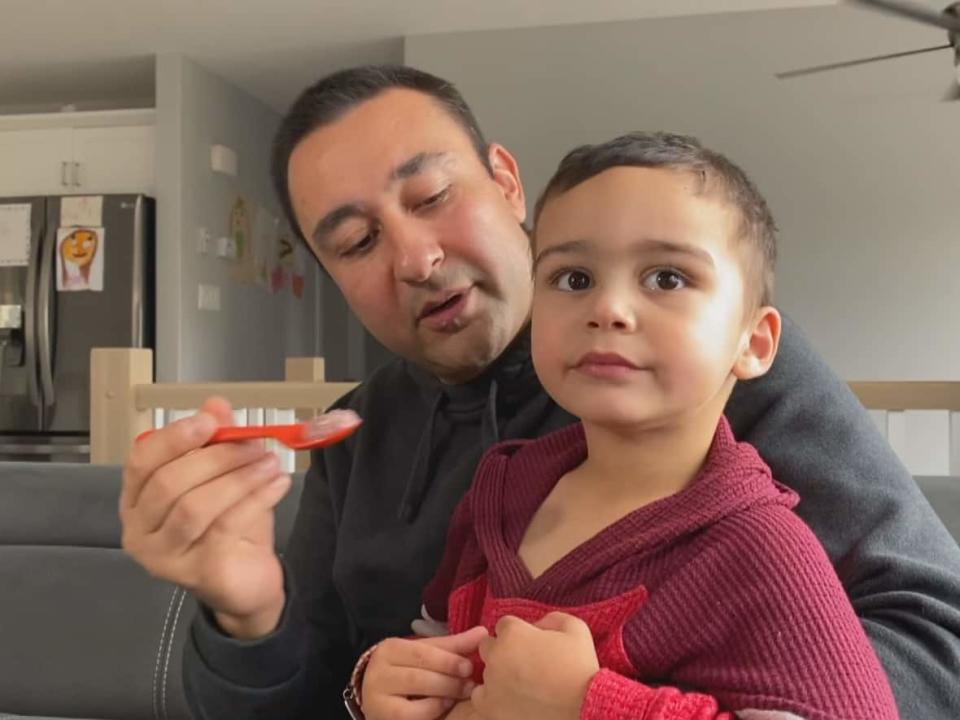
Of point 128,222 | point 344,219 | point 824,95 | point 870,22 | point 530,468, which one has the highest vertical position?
point 870,22

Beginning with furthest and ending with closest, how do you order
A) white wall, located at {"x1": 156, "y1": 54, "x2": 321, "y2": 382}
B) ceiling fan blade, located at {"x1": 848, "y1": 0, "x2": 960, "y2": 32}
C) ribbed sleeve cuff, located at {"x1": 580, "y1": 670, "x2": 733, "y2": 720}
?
white wall, located at {"x1": 156, "y1": 54, "x2": 321, "y2": 382}, ceiling fan blade, located at {"x1": 848, "y1": 0, "x2": 960, "y2": 32}, ribbed sleeve cuff, located at {"x1": 580, "y1": 670, "x2": 733, "y2": 720}

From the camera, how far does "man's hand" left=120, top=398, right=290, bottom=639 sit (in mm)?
720

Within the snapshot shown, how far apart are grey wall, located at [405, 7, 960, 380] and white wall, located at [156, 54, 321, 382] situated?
1.22 m

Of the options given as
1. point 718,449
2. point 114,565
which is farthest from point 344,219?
point 114,565

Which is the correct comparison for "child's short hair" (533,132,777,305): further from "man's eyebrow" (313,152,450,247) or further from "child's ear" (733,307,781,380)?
"man's eyebrow" (313,152,450,247)

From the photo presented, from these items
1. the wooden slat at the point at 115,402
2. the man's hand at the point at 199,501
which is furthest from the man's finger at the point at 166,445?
the wooden slat at the point at 115,402

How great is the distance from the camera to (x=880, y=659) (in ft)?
2.22

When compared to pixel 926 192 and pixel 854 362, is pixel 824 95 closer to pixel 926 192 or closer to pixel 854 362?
pixel 926 192

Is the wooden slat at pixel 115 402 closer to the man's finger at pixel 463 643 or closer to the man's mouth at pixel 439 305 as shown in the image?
the man's mouth at pixel 439 305

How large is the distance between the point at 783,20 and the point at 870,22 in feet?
1.09

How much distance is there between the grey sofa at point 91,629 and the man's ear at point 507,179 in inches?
24.5

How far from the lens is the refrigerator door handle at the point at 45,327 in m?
4.18

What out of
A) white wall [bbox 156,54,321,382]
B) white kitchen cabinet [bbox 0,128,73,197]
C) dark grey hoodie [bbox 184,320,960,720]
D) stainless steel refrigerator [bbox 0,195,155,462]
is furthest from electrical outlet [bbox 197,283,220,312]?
dark grey hoodie [bbox 184,320,960,720]

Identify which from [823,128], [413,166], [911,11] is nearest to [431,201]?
[413,166]
